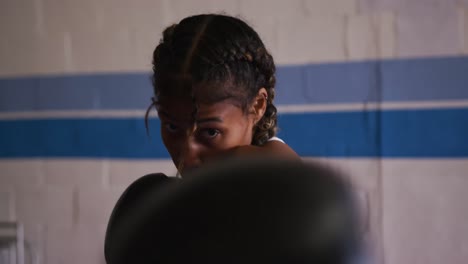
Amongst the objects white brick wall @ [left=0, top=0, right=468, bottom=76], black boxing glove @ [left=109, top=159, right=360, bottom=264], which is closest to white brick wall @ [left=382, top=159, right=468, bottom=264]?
white brick wall @ [left=0, top=0, right=468, bottom=76]

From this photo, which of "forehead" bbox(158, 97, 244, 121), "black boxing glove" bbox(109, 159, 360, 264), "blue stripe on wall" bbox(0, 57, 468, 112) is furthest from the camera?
"blue stripe on wall" bbox(0, 57, 468, 112)

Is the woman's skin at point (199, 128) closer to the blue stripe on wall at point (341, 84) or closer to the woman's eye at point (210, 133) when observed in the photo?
the woman's eye at point (210, 133)

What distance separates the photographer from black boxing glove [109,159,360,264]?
12.4 inches

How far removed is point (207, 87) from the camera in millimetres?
735

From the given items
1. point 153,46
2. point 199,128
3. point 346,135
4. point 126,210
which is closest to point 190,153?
point 199,128

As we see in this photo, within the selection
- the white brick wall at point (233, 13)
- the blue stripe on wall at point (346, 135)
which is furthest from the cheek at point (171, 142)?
the white brick wall at point (233, 13)

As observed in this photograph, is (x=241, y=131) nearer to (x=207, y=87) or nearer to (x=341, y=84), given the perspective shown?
(x=207, y=87)

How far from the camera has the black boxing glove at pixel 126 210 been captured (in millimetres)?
350

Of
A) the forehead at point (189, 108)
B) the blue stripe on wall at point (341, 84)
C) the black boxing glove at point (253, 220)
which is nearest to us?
the black boxing glove at point (253, 220)

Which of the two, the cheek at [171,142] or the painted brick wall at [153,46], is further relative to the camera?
the painted brick wall at [153,46]

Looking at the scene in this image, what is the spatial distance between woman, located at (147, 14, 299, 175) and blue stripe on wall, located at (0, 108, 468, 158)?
Answer: 1.84 feet

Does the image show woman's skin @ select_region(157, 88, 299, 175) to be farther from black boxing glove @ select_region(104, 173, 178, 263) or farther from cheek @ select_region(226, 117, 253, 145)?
black boxing glove @ select_region(104, 173, 178, 263)

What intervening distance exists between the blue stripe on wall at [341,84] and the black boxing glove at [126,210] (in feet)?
3.08

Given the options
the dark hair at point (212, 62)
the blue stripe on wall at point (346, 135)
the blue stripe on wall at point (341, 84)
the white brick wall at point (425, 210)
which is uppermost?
the dark hair at point (212, 62)
